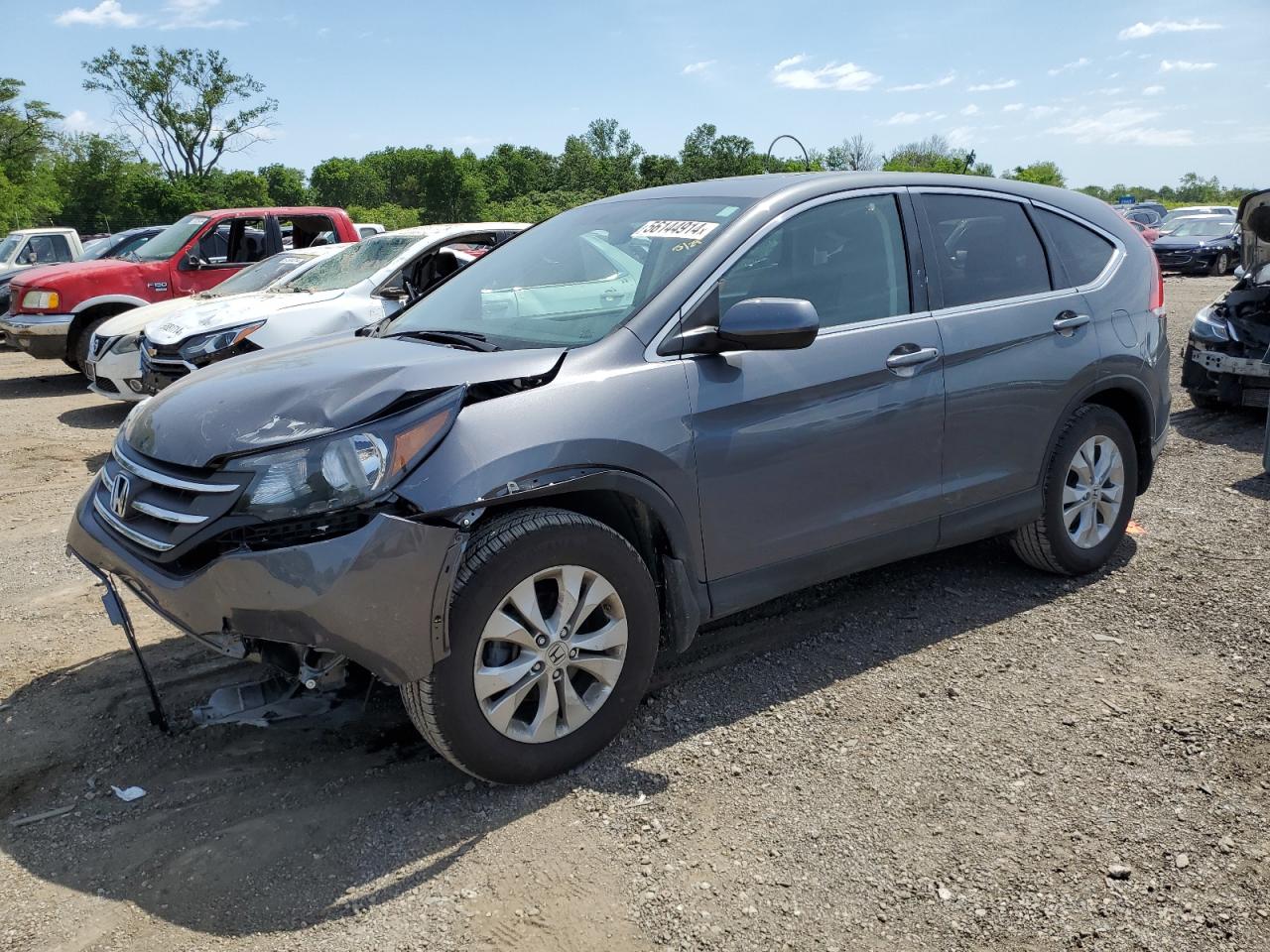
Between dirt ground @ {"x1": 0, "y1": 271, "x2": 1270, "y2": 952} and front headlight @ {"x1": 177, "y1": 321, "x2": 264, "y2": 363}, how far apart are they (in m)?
3.78

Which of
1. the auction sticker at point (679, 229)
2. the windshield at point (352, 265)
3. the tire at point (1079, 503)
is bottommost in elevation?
the tire at point (1079, 503)

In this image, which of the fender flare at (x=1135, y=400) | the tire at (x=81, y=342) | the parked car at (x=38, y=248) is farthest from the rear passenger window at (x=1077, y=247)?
the parked car at (x=38, y=248)

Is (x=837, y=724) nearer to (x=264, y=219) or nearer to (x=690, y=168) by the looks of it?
(x=264, y=219)

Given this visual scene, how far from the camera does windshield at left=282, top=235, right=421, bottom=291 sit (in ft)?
27.9

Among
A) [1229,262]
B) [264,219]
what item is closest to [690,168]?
[1229,262]

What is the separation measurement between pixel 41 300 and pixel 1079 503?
10.9 m

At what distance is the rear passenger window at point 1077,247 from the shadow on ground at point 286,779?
5.08 feet

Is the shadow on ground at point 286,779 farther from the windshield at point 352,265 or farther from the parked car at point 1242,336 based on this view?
the windshield at point 352,265

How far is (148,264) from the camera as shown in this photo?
11.3m

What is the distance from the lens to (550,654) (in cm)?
299

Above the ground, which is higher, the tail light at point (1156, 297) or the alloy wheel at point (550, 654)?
the tail light at point (1156, 297)

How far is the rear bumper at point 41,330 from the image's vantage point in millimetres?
11016

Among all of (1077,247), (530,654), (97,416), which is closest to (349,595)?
(530,654)

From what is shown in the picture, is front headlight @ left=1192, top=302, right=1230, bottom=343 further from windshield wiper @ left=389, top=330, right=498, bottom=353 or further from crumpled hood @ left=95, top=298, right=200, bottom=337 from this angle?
crumpled hood @ left=95, top=298, right=200, bottom=337
